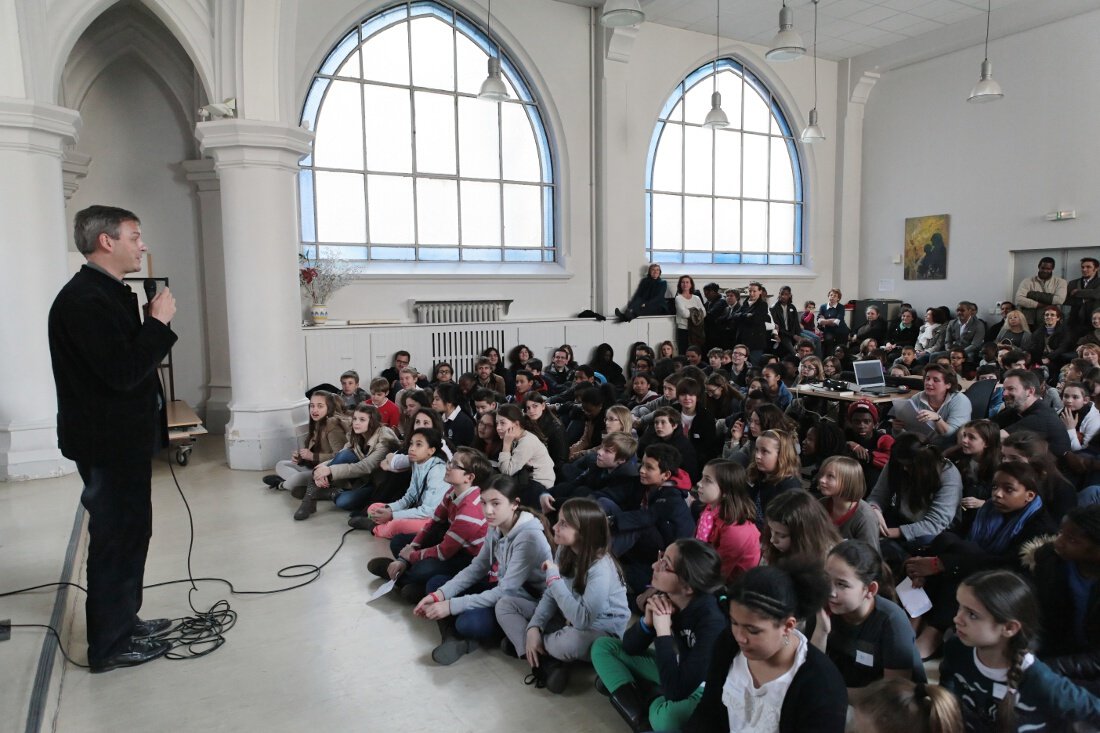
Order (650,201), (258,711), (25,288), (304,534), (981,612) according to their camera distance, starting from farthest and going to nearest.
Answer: (650,201) < (25,288) < (304,534) < (258,711) < (981,612)

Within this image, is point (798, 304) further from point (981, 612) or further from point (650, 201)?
point (981, 612)

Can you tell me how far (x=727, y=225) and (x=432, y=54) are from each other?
580 cm

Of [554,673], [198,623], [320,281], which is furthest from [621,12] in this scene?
[198,623]

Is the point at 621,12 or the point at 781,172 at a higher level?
the point at 621,12

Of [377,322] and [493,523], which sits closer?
[493,523]

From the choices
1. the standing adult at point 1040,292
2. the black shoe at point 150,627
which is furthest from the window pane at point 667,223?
the black shoe at point 150,627

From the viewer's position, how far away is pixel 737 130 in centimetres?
1262

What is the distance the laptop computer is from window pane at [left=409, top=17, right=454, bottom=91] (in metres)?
6.63

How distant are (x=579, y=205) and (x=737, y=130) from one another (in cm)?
362

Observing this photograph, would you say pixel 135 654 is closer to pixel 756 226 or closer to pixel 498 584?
pixel 498 584

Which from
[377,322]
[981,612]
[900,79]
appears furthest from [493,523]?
[900,79]

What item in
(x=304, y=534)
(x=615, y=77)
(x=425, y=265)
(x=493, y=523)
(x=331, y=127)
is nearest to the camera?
(x=493, y=523)

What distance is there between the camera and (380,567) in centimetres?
413

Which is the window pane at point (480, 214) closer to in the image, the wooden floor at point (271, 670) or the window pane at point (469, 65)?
the window pane at point (469, 65)
